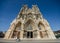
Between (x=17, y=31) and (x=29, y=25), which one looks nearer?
(x=17, y=31)

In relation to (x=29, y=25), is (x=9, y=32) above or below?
below

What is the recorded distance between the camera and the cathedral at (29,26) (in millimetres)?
17984

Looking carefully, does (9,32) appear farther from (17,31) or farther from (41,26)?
(41,26)

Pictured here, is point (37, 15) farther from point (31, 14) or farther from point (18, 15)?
point (18, 15)

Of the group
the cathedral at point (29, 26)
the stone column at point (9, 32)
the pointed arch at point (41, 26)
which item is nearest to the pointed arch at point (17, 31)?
the cathedral at point (29, 26)

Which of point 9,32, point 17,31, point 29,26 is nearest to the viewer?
point 9,32

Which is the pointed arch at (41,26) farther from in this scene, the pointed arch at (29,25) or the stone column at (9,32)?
the stone column at (9,32)

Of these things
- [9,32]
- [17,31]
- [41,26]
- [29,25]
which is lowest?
[9,32]

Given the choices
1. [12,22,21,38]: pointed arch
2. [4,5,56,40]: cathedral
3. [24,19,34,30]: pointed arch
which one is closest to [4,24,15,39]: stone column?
[4,5,56,40]: cathedral

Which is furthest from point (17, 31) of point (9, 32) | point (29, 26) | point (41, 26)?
point (41, 26)

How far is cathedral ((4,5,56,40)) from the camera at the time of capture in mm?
17984

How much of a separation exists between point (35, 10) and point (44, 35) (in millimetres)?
4543

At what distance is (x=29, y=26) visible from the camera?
1886 cm

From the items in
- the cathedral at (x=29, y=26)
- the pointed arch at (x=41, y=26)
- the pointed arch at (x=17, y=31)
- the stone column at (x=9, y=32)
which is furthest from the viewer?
the pointed arch at (x=41, y=26)
